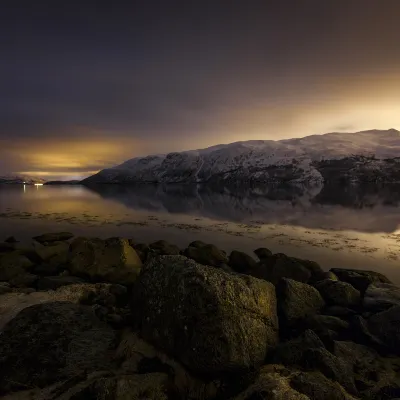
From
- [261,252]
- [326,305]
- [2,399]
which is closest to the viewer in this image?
[2,399]

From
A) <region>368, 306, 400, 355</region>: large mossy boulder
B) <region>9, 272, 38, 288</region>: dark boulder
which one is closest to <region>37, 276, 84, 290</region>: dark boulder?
<region>9, 272, 38, 288</region>: dark boulder

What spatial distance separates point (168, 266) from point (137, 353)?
250 centimetres

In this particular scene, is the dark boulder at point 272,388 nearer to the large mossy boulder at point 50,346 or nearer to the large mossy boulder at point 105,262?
the large mossy boulder at point 50,346

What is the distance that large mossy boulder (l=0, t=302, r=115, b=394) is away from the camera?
733 cm

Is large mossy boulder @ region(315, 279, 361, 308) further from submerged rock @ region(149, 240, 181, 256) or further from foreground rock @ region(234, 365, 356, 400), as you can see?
submerged rock @ region(149, 240, 181, 256)

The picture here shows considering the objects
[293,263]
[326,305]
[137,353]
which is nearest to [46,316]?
[137,353]

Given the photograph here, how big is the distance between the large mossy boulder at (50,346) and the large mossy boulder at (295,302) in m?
5.90

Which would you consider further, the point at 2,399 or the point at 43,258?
the point at 43,258

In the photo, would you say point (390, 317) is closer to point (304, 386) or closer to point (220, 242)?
point (304, 386)

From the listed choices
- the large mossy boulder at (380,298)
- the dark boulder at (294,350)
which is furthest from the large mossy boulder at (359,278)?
the dark boulder at (294,350)

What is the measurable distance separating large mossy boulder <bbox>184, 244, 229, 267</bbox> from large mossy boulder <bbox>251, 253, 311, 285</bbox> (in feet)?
14.5

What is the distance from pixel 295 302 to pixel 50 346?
811 cm

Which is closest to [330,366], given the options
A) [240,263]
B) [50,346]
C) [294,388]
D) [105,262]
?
[294,388]

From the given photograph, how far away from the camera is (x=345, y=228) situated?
37.2 metres
